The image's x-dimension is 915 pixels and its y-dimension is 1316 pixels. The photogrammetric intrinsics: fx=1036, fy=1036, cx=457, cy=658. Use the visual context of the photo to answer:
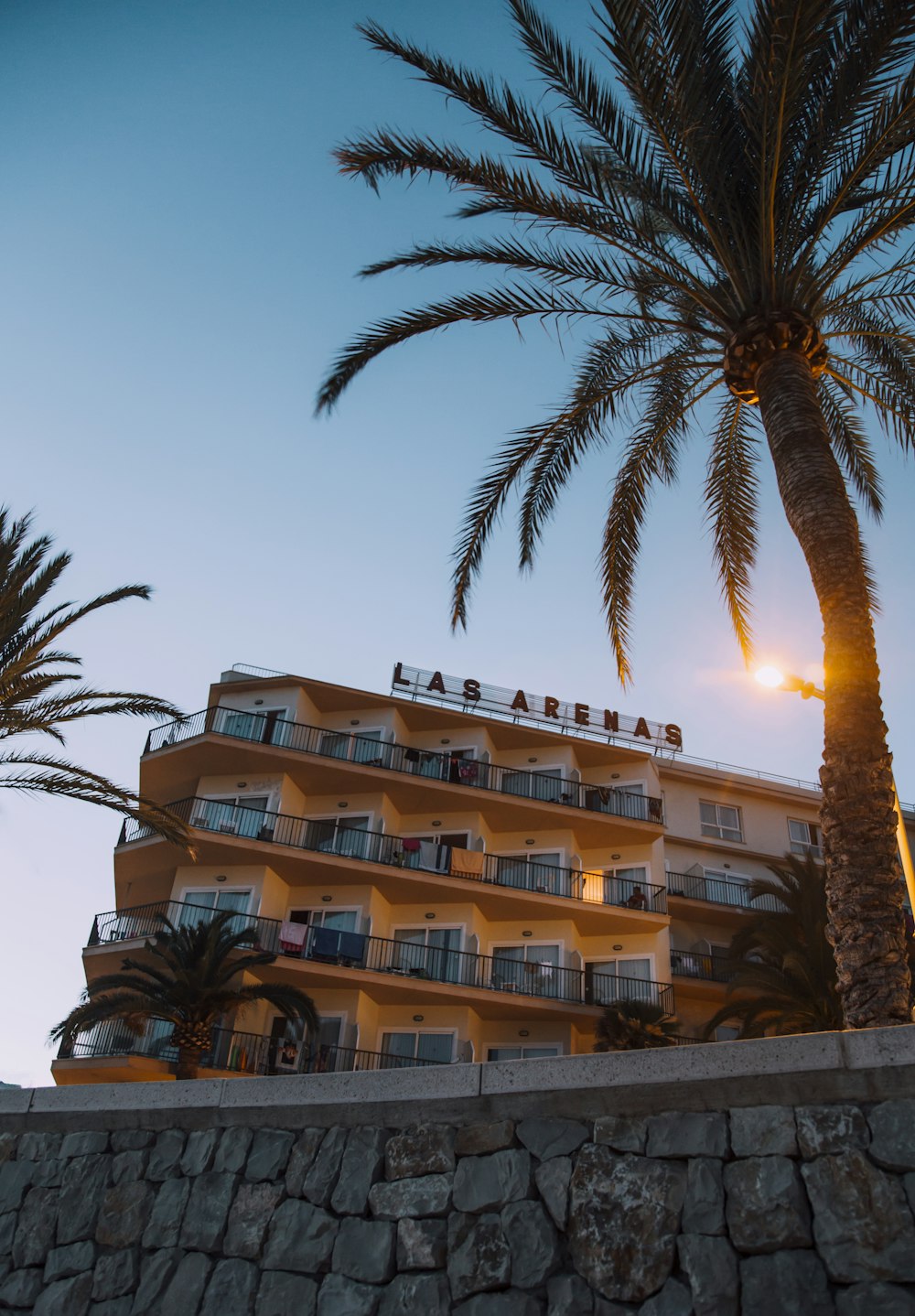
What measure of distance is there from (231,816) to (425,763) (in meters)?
6.32

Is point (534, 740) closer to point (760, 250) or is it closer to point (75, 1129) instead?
point (760, 250)

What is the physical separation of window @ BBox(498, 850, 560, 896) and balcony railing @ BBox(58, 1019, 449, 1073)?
6.85 metres

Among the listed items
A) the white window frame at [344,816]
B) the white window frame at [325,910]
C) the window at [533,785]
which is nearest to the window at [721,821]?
the window at [533,785]

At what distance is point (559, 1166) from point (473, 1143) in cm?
62

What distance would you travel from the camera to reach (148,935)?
2789 centimetres

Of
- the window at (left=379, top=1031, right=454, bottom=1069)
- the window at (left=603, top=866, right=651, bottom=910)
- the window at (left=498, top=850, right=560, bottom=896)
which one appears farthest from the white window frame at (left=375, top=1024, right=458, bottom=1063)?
the window at (left=603, top=866, right=651, bottom=910)

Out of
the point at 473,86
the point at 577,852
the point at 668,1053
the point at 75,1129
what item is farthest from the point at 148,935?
the point at 668,1053

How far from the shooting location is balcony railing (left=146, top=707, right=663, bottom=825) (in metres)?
32.1

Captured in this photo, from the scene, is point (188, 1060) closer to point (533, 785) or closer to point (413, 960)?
point (413, 960)

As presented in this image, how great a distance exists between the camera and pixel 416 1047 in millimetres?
28328

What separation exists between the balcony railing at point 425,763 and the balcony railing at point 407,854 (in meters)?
2.05

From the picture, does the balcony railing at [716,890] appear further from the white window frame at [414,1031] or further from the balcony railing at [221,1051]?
the balcony railing at [221,1051]

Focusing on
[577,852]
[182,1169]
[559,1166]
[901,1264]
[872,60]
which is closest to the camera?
[901,1264]

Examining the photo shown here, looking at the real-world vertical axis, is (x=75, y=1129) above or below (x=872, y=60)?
below
